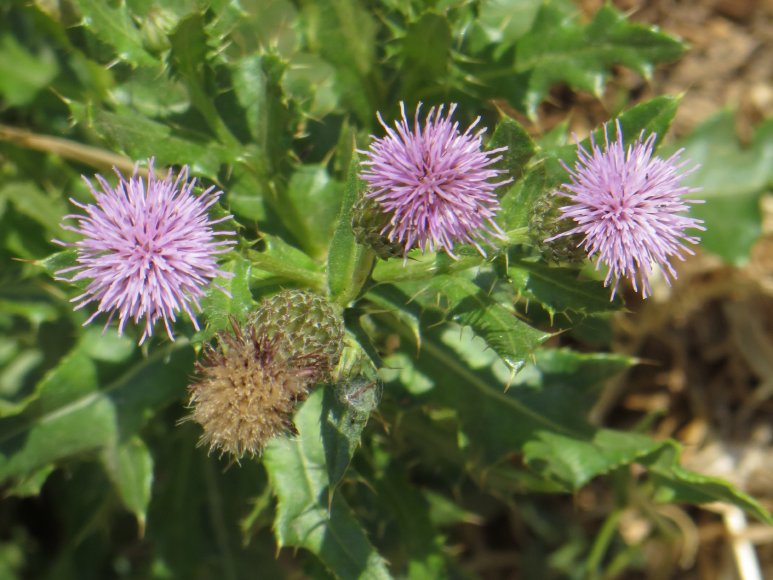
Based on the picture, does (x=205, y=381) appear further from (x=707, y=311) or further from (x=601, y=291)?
(x=707, y=311)


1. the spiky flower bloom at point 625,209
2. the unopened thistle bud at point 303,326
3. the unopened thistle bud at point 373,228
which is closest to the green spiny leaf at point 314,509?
the unopened thistle bud at point 303,326

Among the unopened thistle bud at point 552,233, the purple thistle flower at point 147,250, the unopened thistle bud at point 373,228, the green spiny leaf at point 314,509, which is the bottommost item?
the green spiny leaf at point 314,509

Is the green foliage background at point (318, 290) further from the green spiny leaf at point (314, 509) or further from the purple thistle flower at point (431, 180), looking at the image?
the purple thistle flower at point (431, 180)

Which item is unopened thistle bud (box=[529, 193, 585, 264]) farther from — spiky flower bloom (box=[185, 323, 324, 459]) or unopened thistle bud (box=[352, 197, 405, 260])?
spiky flower bloom (box=[185, 323, 324, 459])

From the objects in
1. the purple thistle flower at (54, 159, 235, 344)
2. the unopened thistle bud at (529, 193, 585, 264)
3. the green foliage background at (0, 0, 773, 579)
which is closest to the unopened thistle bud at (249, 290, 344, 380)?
the green foliage background at (0, 0, 773, 579)

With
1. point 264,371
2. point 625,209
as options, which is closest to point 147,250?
point 264,371

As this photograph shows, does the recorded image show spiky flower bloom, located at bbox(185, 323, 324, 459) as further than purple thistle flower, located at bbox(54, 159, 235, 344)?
No

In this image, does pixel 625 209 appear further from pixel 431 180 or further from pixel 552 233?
pixel 431 180
